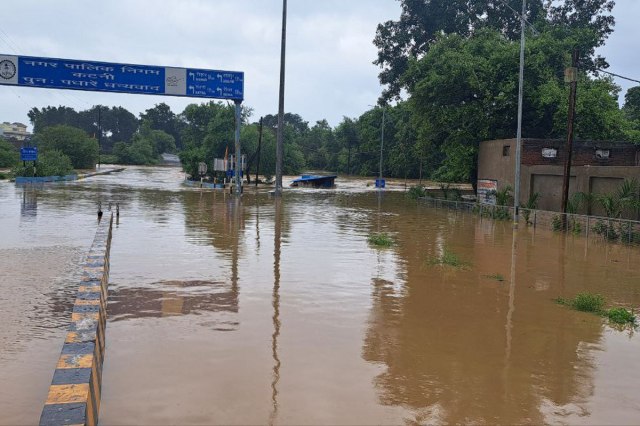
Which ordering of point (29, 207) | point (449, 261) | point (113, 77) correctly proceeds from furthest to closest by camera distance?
1. point (113, 77)
2. point (29, 207)
3. point (449, 261)

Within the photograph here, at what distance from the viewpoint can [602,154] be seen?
3247 centimetres

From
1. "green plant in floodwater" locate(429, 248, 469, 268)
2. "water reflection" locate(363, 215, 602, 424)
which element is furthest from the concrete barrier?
"green plant in floodwater" locate(429, 248, 469, 268)

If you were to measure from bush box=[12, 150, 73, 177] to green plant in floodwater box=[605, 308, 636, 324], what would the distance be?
51.2 m

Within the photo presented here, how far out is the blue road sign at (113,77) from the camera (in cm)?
3562

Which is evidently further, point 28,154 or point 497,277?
point 28,154

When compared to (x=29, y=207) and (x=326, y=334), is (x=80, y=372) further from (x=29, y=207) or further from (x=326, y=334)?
(x=29, y=207)

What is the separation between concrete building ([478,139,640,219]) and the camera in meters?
28.5

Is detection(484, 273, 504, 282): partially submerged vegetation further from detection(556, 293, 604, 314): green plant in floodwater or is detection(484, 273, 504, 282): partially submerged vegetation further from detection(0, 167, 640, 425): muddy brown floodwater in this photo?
detection(556, 293, 604, 314): green plant in floodwater

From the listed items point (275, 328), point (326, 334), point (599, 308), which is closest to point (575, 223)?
point (599, 308)

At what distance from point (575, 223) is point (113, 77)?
2859cm

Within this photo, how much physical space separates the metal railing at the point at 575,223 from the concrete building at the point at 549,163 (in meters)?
2.57

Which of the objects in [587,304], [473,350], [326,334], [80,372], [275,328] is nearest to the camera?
[80,372]

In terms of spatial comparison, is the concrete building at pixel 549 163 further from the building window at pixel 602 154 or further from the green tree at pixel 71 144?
the green tree at pixel 71 144

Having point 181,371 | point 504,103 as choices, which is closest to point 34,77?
point 504,103
